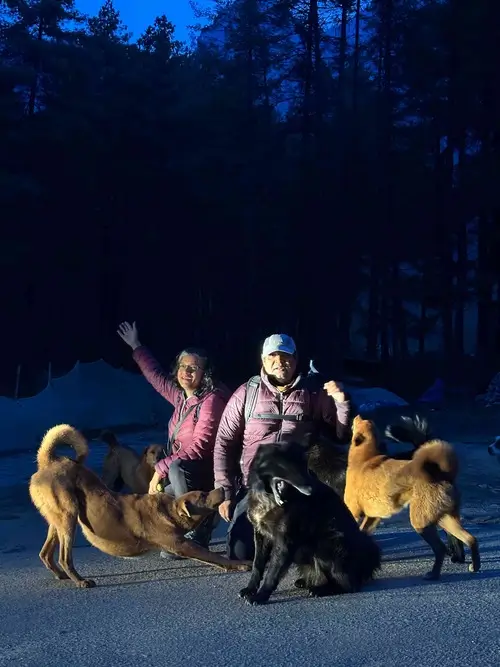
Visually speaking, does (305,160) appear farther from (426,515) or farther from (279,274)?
(426,515)

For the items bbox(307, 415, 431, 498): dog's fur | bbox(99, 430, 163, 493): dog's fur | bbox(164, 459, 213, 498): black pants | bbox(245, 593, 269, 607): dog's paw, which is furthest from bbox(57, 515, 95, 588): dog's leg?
bbox(307, 415, 431, 498): dog's fur

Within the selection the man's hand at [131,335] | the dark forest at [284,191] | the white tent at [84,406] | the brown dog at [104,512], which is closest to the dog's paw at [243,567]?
the brown dog at [104,512]

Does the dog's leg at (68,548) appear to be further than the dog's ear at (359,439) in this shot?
No

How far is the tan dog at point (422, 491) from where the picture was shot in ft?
16.6

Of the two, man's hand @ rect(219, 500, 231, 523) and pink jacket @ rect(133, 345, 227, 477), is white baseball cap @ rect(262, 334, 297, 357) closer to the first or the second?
pink jacket @ rect(133, 345, 227, 477)

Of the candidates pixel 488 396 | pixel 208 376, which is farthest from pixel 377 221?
pixel 208 376

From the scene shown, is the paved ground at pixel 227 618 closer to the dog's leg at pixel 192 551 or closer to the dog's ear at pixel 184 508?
the dog's leg at pixel 192 551

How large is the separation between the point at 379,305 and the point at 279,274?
422 centimetres

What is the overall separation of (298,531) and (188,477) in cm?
126

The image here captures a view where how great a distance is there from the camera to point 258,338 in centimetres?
2295

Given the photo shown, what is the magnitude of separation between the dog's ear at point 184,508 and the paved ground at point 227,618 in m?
0.45

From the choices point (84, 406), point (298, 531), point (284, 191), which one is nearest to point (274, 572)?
point (298, 531)

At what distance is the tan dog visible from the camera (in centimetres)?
505

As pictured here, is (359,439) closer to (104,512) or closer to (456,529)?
(456,529)
